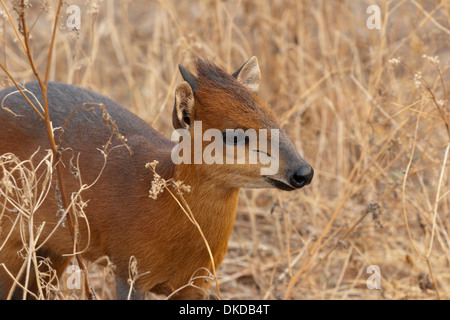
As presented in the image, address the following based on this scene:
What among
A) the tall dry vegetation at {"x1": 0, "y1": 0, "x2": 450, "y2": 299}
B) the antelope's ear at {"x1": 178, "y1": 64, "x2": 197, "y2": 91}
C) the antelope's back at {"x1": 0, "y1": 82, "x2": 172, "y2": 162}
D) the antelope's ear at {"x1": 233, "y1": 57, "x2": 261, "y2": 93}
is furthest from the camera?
the tall dry vegetation at {"x1": 0, "y1": 0, "x2": 450, "y2": 299}

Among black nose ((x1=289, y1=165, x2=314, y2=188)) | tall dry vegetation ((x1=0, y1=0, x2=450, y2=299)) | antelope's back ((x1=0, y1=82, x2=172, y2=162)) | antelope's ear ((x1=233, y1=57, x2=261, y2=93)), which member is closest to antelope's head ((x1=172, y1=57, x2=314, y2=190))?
black nose ((x1=289, y1=165, x2=314, y2=188))

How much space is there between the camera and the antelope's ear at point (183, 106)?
3199 mm

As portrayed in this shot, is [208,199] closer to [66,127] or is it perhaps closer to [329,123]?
[66,127]

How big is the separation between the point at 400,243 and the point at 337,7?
2.62 meters

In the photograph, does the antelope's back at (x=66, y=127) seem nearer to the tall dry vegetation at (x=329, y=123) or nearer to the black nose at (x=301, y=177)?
the tall dry vegetation at (x=329, y=123)

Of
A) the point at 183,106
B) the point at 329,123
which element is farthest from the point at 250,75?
the point at 329,123

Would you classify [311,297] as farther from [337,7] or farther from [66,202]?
[337,7]

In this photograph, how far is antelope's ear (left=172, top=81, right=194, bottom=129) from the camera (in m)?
3.20

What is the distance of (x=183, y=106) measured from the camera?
3258 mm

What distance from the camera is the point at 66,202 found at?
3.33 m

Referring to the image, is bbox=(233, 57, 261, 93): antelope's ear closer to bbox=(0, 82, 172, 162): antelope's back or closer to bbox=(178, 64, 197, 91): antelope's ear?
bbox=(178, 64, 197, 91): antelope's ear

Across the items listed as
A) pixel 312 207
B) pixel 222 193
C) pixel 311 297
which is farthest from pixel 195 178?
pixel 312 207

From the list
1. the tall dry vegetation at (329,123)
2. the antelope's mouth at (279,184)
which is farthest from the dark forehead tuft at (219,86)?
the tall dry vegetation at (329,123)

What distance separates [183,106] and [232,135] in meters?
0.28
